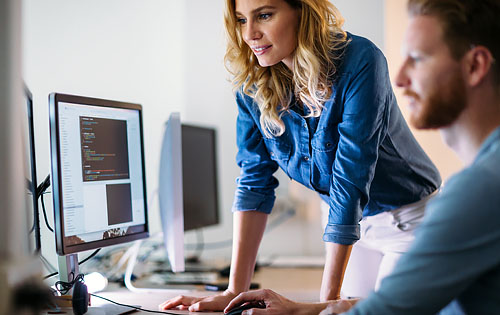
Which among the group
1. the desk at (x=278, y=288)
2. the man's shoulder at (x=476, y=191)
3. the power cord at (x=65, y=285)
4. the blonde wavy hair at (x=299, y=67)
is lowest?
the desk at (x=278, y=288)

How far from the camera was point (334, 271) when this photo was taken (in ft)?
4.26

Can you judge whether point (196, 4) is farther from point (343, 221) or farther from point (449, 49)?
point (449, 49)

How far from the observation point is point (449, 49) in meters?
0.88

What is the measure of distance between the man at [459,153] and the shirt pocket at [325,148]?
48cm

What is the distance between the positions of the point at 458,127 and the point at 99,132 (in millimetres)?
927

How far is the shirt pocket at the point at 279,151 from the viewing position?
151 cm

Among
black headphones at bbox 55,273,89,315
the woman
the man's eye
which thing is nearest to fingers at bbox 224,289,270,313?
the woman

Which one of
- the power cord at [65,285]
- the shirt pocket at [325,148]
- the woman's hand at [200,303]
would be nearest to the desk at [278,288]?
the woman's hand at [200,303]

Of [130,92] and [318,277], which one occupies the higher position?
[130,92]

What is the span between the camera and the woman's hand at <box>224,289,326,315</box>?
1.18 m

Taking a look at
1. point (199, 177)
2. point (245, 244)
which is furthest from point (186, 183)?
point (245, 244)

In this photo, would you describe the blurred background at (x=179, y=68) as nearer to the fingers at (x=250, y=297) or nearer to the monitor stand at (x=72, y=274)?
the monitor stand at (x=72, y=274)

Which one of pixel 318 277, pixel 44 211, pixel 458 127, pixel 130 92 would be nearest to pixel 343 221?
pixel 458 127

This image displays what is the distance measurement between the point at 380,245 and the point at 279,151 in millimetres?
467
